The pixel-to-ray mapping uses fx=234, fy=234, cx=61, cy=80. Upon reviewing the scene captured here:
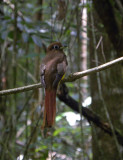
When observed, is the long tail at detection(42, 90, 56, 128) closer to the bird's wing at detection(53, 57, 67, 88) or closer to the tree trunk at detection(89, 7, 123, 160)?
the bird's wing at detection(53, 57, 67, 88)

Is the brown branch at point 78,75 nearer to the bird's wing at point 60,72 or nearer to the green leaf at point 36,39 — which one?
the bird's wing at point 60,72

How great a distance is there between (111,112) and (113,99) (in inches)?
6.2

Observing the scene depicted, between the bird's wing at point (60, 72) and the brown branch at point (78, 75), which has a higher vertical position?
the bird's wing at point (60, 72)

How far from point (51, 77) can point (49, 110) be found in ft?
1.19

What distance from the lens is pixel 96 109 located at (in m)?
2.94

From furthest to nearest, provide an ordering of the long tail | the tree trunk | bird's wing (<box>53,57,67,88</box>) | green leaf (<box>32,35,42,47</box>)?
the tree trunk < green leaf (<box>32,35,42,47</box>) < bird's wing (<box>53,57,67,88</box>) < the long tail

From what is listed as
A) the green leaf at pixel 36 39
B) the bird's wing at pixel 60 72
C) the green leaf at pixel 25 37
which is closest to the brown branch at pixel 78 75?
the bird's wing at pixel 60 72

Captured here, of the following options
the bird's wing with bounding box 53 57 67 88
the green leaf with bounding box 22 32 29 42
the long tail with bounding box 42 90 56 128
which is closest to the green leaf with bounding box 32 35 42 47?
the green leaf with bounding box 22 32 29 42

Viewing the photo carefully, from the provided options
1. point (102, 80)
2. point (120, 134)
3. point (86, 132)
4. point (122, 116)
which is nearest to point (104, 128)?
point (120, 134)

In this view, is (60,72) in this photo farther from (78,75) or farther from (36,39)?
(36,39)

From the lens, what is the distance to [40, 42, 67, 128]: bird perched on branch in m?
2.02

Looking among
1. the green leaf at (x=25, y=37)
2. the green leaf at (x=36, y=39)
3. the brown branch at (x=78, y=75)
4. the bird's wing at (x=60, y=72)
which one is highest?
the green leaf at (x=25, y=37)

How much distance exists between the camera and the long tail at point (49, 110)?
6.46 feet

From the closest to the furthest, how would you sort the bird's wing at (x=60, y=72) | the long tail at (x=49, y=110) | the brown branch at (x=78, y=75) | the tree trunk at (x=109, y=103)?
1. the brown branch at (x=78, y=75)
2. the long tail at (x=49, y=110)
3. the bird's wing at (x=60, y=72)
4. the tree trunk at (x=109, y=103)
